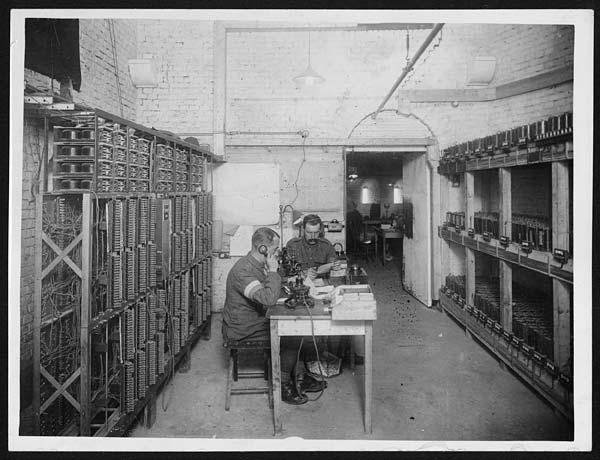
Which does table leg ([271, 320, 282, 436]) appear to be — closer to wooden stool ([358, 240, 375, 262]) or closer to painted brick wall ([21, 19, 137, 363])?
painted brick wall ([21, 19, 137, 363])

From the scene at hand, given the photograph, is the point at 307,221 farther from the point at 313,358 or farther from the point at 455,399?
the point at 455,399

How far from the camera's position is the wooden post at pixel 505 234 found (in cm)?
459

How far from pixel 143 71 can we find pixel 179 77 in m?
0.60

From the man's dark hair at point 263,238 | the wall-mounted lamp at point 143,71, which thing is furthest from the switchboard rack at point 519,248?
the wall-mounted lamp at point 143,71

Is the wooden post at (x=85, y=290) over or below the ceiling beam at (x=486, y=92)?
below

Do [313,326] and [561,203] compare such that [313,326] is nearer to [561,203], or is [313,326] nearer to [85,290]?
[85,290]

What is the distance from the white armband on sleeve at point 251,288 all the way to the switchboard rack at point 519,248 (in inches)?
97.5

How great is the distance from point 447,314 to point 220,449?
16.0 ft

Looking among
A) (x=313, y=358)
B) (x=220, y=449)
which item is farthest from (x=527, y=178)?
(x=220, y=449)

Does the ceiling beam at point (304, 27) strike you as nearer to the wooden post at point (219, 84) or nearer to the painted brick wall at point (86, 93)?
the wooden post at point (219, 84)

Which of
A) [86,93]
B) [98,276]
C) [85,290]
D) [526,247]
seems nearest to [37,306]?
[85,290]

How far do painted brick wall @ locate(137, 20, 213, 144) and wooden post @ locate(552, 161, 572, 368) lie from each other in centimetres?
497

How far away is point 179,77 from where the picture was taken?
263 inches

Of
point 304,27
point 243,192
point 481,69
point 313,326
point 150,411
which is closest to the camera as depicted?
point 313,326
